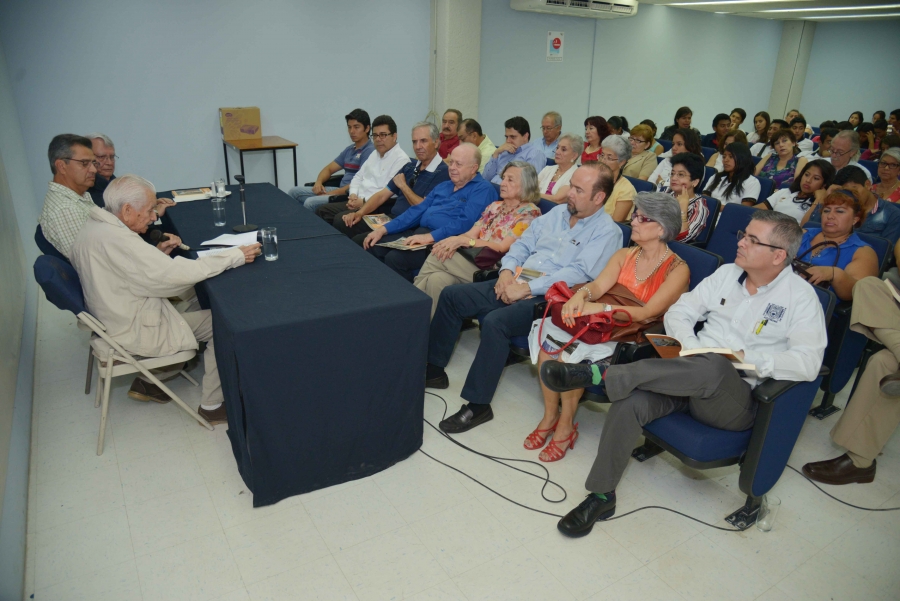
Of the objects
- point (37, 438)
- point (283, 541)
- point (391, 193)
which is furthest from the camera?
point (391, 193)

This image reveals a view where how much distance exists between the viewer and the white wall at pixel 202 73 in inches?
215

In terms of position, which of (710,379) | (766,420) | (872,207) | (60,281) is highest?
(872,207)

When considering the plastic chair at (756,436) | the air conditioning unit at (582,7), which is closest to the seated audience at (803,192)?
the plastic chair at (756,436)

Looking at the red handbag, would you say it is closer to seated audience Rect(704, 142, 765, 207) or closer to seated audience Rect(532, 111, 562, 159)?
seated audience Rect(704, 142, 765, 207)

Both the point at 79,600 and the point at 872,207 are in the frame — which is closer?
the point at 79,600

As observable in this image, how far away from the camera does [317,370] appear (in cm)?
227

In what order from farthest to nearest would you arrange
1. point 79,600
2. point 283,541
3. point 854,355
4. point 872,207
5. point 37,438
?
point 872,207 < point 854,355 < point 37,438 < point 283,541 < point 79,600

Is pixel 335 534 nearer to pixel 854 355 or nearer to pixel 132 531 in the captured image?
pixel 132 531

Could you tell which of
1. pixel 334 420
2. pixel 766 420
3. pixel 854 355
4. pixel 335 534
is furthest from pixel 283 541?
pixel 854 355

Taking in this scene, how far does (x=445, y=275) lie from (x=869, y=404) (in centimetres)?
220

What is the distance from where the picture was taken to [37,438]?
2.72 m

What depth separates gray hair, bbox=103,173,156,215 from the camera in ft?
8.52

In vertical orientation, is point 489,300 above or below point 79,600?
above

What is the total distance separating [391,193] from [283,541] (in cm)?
294
